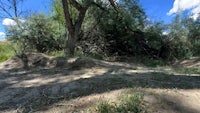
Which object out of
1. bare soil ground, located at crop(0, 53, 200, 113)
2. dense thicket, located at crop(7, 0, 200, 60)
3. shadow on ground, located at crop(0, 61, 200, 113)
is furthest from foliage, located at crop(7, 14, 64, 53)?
shadow on ground, located at crop(0, 61, 200, 113)

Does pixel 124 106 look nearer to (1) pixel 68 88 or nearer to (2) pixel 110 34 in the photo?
(1) pixel 68 88

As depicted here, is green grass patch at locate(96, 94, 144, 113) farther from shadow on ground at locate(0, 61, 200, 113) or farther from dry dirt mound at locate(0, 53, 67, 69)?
dry dirt mound at locate(0, 53, 67, 69)

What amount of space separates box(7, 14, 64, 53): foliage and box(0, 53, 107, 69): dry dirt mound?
3.43 m

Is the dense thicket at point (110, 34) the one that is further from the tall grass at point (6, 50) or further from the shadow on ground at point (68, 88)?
the shadow on ground at point (68, 88)

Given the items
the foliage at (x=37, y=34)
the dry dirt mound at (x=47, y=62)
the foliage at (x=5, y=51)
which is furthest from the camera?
the foliage at (x=37, y=34)

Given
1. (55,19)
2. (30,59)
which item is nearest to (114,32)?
(55,19)

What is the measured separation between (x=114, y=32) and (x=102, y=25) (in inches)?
23.7

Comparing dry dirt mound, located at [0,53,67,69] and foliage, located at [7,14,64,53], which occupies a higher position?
foliage, located at [7,14,64,53]

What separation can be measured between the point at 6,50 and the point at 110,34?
14.5 feet

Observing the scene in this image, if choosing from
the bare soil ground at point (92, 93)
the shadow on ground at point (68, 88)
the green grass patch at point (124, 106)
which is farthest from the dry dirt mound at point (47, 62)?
the green grass patch at point (124, 106)

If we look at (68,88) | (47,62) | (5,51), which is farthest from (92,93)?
(5,51)

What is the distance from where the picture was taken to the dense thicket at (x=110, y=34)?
12.8m

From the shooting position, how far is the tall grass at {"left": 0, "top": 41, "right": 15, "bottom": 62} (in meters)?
11.8

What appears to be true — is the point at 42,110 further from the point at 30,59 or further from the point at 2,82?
the point at 30,59
